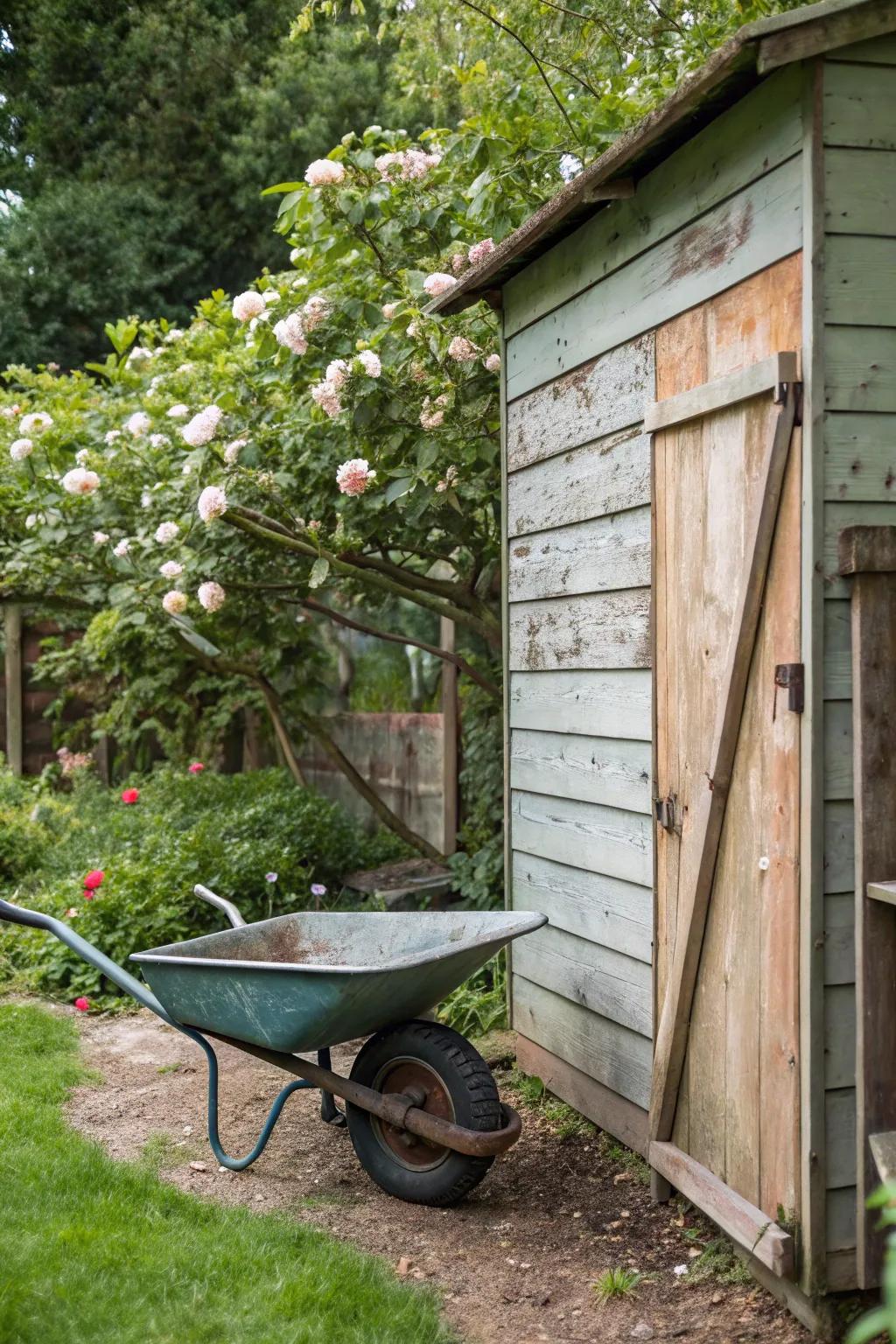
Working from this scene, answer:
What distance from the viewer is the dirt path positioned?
2.76 metres

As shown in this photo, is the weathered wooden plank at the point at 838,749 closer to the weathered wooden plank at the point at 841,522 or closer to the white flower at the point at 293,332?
the weathered wooden plank at the point at 841,522

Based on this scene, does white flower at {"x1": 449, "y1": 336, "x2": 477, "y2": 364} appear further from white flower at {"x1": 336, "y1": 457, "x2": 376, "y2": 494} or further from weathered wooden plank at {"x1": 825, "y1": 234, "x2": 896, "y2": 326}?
weathered wooden plank at {"x1": 825, "y1": 234, "x2": 896, "y2": 326}

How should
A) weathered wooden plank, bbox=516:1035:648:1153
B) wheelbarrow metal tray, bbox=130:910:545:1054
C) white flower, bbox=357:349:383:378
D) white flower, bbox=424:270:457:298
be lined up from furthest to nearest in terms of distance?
white flower, bbox=357:349:383:378 < white flower, bbox=424:270:457:298 < weathered wooden plank, bbox=516:1035:648:1153 < wheelbarrow metal tray, bbox=130:910:545:1054

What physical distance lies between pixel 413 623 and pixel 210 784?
382cm

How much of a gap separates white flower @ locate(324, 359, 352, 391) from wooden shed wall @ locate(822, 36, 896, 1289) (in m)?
2.61

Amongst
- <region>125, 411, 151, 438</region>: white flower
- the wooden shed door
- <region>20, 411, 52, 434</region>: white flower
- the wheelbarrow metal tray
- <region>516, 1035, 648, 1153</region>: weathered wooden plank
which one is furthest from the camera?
<region>20, 411, 52, 434</region>: white flower

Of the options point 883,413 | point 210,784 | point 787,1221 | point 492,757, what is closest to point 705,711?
point 883,413

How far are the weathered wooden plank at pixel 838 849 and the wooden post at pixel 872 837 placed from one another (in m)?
0.05

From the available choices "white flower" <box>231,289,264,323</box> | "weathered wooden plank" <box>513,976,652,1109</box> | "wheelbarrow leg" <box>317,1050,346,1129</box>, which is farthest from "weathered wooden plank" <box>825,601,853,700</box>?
"white flower" <box>231,289,264,323</box>

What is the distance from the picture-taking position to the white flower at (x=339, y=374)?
190 inches

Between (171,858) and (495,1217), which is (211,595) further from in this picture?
(495,1217)

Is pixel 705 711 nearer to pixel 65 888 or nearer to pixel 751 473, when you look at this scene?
pixel 751 473

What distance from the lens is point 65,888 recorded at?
5.98 metres

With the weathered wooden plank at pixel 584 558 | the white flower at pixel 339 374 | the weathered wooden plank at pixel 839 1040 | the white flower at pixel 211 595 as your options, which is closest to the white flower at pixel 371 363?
the white flower at pixel 339 374
